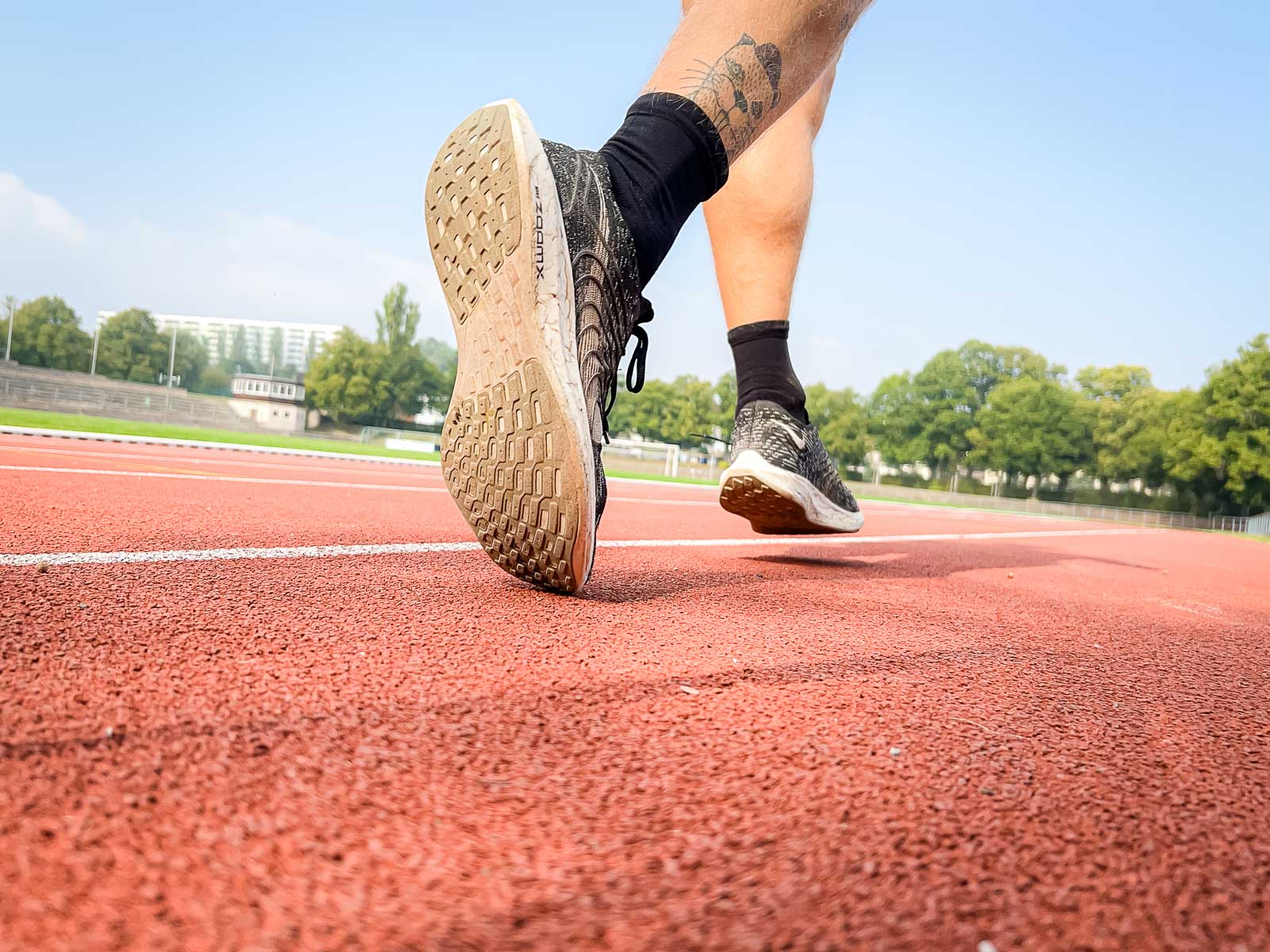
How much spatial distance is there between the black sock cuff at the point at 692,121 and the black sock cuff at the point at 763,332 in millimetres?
969

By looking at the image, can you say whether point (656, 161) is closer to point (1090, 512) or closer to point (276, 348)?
point (1090, 512)

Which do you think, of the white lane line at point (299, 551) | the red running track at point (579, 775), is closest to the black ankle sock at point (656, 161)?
the red running track at point (579, 775)

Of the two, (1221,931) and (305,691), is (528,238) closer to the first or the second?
(305,691)

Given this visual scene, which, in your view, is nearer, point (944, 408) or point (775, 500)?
point (775, 500)

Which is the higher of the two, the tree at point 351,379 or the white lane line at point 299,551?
the tree at point 351,379

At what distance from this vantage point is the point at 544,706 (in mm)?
875

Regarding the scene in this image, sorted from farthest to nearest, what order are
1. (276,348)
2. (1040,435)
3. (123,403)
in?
(276,348), (1040,435), (123,403)

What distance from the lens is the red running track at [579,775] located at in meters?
0.49

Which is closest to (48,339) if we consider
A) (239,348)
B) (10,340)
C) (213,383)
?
(10,340)

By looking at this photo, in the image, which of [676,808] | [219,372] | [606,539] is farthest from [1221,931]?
[219,372]

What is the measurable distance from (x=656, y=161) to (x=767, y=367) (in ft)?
3.48

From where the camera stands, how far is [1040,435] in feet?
177

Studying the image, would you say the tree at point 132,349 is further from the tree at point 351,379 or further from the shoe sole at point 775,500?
the shoe sole at point 775,500

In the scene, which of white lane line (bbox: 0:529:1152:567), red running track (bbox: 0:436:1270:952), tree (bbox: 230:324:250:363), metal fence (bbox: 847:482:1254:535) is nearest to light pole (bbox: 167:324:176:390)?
tree (bbox: 230:324:250:363)
